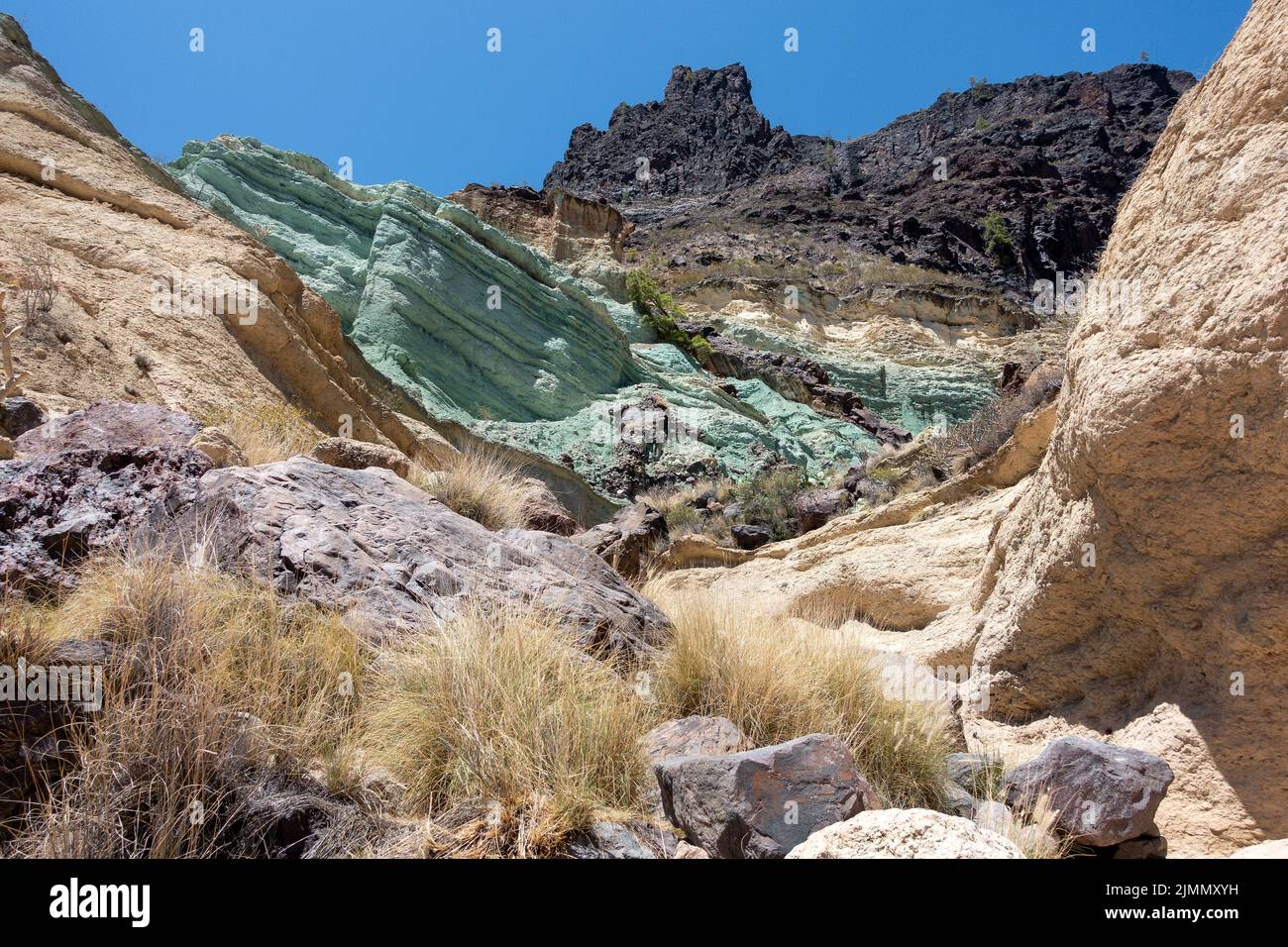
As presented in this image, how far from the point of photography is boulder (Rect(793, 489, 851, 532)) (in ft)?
43.2

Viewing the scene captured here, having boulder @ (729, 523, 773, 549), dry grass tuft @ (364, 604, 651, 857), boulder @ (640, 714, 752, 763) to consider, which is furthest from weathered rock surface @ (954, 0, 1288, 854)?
boulder @ (729, 523, 773, 549)

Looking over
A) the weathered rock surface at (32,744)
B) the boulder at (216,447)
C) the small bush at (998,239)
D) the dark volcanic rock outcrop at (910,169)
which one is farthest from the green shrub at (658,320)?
the small bush at (998,239)

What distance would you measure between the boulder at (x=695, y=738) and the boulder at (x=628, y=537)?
17.6 feet

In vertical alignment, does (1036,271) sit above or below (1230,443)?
above

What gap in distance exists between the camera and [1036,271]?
166 ft

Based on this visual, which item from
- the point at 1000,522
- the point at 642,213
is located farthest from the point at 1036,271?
the point at 1000,522

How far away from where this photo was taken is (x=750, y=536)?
44.6 feet

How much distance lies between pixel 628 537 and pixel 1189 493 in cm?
787

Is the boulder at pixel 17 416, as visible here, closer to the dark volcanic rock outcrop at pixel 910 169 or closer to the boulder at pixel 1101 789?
the boulder at pixel 1101 789

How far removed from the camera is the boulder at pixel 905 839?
82.5 inches

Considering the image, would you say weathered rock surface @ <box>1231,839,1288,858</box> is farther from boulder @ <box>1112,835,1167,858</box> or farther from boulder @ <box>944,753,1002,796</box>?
boulder @ <box>944,753,1002,796</box>

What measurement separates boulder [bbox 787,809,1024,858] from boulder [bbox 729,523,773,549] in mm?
11352
